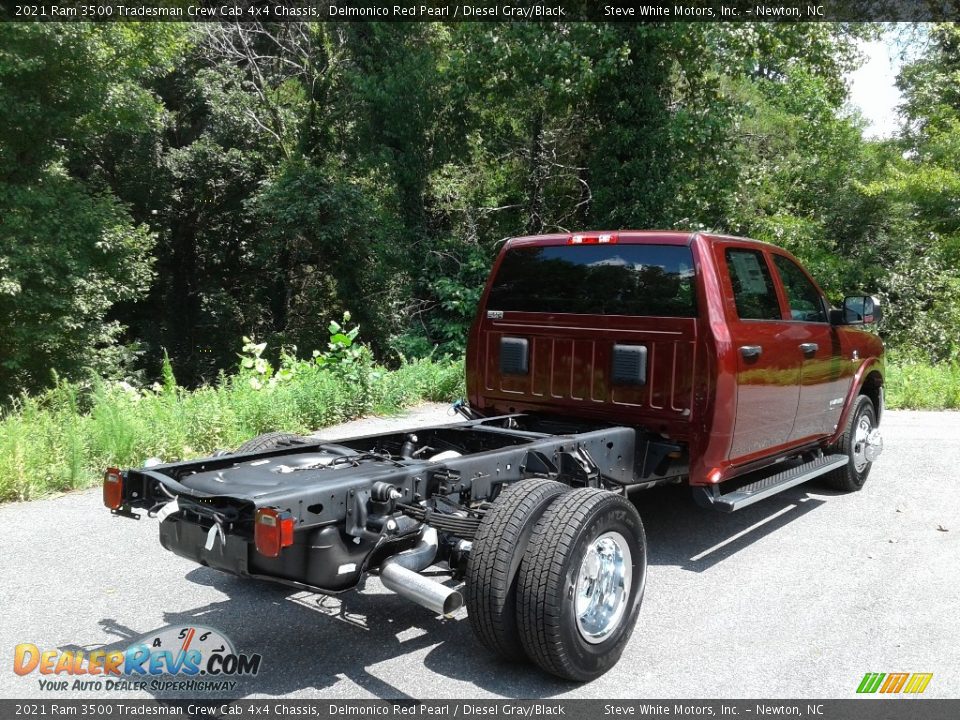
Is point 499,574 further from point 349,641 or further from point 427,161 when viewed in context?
point 427,161

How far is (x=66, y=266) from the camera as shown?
1792cm

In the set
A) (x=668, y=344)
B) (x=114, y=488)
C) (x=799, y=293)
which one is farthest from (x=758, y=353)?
(x=114, y=488)

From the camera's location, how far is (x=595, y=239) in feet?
19.3

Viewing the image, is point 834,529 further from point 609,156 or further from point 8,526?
point 609,156

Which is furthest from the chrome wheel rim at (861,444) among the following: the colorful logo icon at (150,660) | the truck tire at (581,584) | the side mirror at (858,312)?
the colorful logo icon at (150,660)

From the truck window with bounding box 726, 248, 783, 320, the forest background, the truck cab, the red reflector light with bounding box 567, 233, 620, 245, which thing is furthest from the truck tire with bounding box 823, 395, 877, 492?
the forest background

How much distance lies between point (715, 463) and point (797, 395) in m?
1.21

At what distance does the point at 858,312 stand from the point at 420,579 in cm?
473

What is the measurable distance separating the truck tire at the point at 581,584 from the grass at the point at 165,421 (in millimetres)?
5007

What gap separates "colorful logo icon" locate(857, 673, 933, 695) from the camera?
386cm

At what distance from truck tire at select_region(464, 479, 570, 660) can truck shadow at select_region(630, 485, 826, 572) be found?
6.73 ft

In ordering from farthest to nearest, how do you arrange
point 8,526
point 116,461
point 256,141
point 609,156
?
point 256,141
point 609,156
point 116,461
point 8,526

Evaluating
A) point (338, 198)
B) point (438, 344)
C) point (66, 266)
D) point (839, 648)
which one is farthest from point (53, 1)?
point (839, 648)

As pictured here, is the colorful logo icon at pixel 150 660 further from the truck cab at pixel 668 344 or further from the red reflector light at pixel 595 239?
the red reflector light at pixel 595 239
